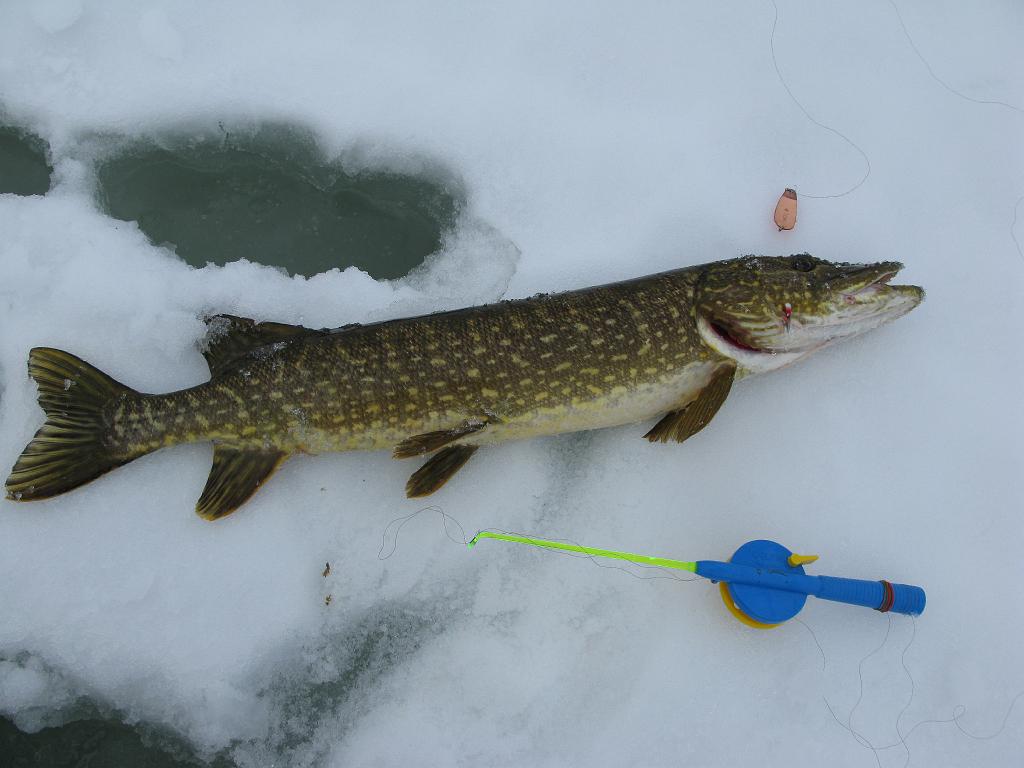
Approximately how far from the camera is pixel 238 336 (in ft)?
7.36

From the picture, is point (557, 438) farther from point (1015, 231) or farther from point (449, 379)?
point (1015, 231)

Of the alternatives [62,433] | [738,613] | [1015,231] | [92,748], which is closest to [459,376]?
[738,613]

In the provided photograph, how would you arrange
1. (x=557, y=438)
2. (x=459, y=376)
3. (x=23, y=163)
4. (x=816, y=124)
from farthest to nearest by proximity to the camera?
(x=816, y=124), (x=23, y=163), (x=557, y=438), (x=459, y=376)

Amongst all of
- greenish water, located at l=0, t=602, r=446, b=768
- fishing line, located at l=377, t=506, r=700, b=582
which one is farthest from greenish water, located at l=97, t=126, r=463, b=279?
greenish water, located at l=0, t=602, r=446, b=768

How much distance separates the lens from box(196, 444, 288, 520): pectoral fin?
222 centimetres

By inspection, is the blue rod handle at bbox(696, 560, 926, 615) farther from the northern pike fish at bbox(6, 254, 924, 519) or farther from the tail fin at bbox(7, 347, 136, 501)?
the tail fin at bbox(7, 347, 136, 501)

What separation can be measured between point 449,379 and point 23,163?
5.88 ft

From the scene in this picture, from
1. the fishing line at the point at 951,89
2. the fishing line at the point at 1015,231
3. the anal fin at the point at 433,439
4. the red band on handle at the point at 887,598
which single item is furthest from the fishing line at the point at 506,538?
the fishing line at the point at 951,89

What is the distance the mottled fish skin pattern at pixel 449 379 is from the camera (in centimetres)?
213

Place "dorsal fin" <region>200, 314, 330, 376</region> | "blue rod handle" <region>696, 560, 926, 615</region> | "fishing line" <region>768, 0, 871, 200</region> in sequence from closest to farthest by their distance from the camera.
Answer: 1. "blue rod handle" <region>696, 560, 926, 615</region>
2. "dorsal fin" <region>200, 314, 330, 376</region>
3. "fishing line" <region>768, 0, 871, 200</region>

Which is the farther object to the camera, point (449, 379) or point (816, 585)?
point (449, 379)

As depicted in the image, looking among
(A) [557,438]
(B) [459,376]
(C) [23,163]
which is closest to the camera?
(B) [459,376]

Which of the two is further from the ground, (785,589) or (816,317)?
(816,317)

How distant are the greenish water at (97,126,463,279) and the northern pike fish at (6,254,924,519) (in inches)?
15.4
